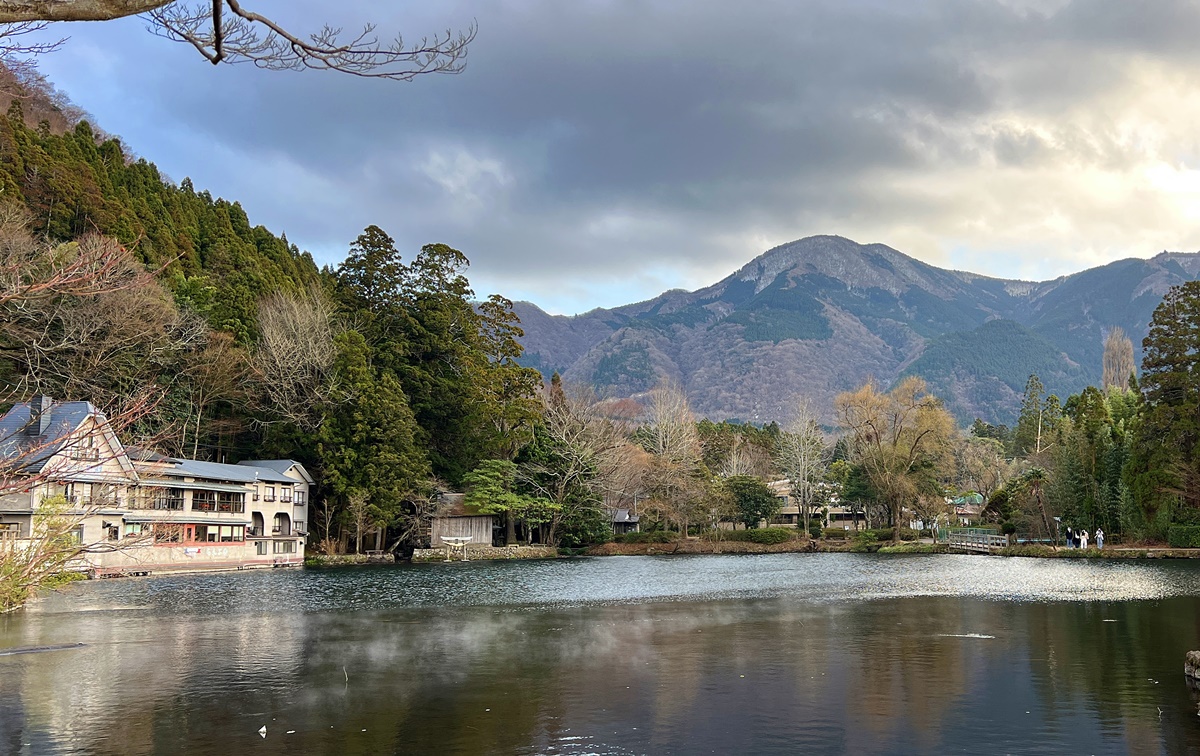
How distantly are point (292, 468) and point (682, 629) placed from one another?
34848 millimetres

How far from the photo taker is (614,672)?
14734mm

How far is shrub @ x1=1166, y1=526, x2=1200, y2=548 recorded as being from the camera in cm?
4135

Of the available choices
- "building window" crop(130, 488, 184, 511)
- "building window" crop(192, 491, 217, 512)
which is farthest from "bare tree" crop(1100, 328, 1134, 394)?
"building window" crop(130, 488, 184, 511)

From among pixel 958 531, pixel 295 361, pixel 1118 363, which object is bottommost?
pixel 958 531

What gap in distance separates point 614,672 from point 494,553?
39.0m

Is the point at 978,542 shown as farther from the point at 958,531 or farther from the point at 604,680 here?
the point at 604,680

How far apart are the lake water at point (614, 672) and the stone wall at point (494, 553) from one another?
74.0ft

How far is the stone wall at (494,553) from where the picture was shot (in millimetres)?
51156

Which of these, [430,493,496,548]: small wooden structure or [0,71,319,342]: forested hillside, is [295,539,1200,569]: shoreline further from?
[0,71,319,342]: forested hillside

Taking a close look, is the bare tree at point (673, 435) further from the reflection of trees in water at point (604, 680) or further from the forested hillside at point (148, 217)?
the reflection of trees in water at point (604, 680)

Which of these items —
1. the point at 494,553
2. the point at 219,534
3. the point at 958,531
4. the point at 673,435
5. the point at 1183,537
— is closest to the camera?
the point at 1183,537

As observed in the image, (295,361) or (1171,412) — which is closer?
(1171,412)

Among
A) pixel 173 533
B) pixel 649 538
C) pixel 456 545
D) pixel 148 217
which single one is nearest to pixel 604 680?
pixel 173 533

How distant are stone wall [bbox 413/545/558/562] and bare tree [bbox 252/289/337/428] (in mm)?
10552
